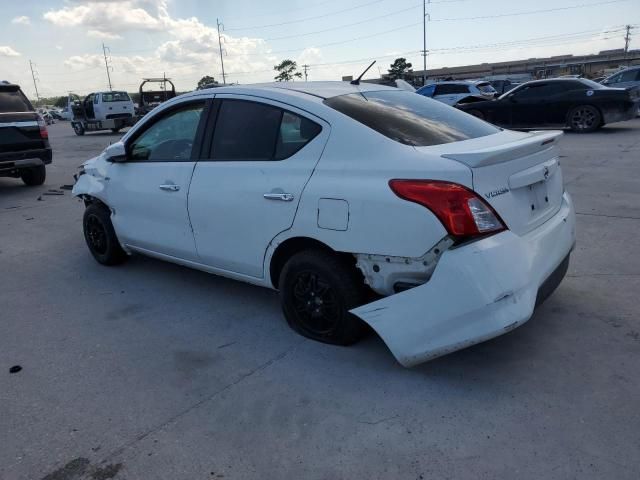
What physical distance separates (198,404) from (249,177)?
1481 millimetres

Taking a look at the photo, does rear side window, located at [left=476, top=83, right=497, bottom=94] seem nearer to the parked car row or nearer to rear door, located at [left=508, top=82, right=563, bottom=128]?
the parked car row

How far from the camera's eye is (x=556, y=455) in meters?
2.30

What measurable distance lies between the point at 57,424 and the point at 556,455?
2.46m

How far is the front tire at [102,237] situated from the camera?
4.99 meters

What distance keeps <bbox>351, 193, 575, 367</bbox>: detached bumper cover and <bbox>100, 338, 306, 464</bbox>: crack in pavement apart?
74 cm

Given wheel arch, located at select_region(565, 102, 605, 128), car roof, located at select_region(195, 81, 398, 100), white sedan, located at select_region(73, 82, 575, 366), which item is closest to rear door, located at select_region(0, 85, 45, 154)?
white sedan, located at select_region(73, 82, 575, 366)

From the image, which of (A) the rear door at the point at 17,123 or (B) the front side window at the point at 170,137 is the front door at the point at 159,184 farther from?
(A) the rear door at the point at 17,123

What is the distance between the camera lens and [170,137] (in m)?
4.30

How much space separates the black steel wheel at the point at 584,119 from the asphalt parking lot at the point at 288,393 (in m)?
10.3

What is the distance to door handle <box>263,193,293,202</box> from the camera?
324 centimetres

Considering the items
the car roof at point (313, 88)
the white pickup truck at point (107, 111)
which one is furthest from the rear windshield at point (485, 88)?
the car roof at point (313, 88)

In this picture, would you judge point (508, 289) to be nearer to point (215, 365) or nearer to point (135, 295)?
point (215, 365)

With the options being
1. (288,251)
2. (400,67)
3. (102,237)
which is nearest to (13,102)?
(102,237)

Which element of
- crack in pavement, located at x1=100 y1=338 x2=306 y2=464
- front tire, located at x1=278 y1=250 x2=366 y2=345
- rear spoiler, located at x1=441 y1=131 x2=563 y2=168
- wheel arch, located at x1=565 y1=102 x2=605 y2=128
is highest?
rear spoiler, located at x1=441 y1=131 x2=563 y2=168
